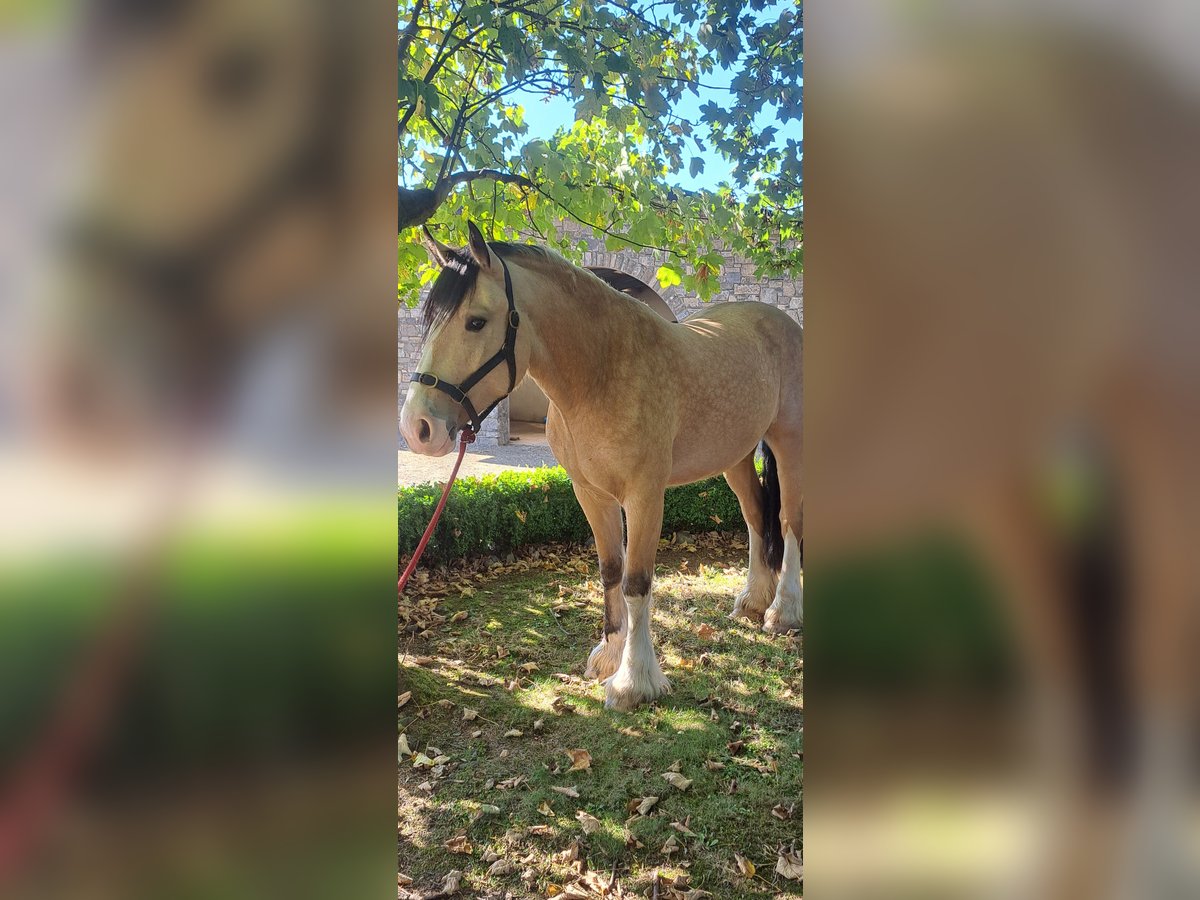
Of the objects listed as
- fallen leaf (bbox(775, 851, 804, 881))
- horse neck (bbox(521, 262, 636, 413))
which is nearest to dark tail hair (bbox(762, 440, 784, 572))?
horse neck (bbox(521, 262, 636, 413))

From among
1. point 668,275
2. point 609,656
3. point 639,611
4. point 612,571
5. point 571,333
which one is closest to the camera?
point 571,333

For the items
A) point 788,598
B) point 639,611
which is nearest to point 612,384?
point 639,611

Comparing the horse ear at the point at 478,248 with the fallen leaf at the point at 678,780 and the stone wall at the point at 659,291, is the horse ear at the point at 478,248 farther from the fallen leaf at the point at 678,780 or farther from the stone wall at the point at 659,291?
the stone wall at the point at 659,291

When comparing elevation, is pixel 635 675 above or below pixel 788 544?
below

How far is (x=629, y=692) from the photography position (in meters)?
3.25

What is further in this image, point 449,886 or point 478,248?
point 478,248

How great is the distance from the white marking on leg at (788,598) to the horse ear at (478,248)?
251cm

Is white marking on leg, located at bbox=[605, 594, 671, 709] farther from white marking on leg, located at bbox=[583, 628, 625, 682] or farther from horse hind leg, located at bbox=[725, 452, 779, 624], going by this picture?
horse hind leg, located at bbox=[725, 452, 779, 624]
